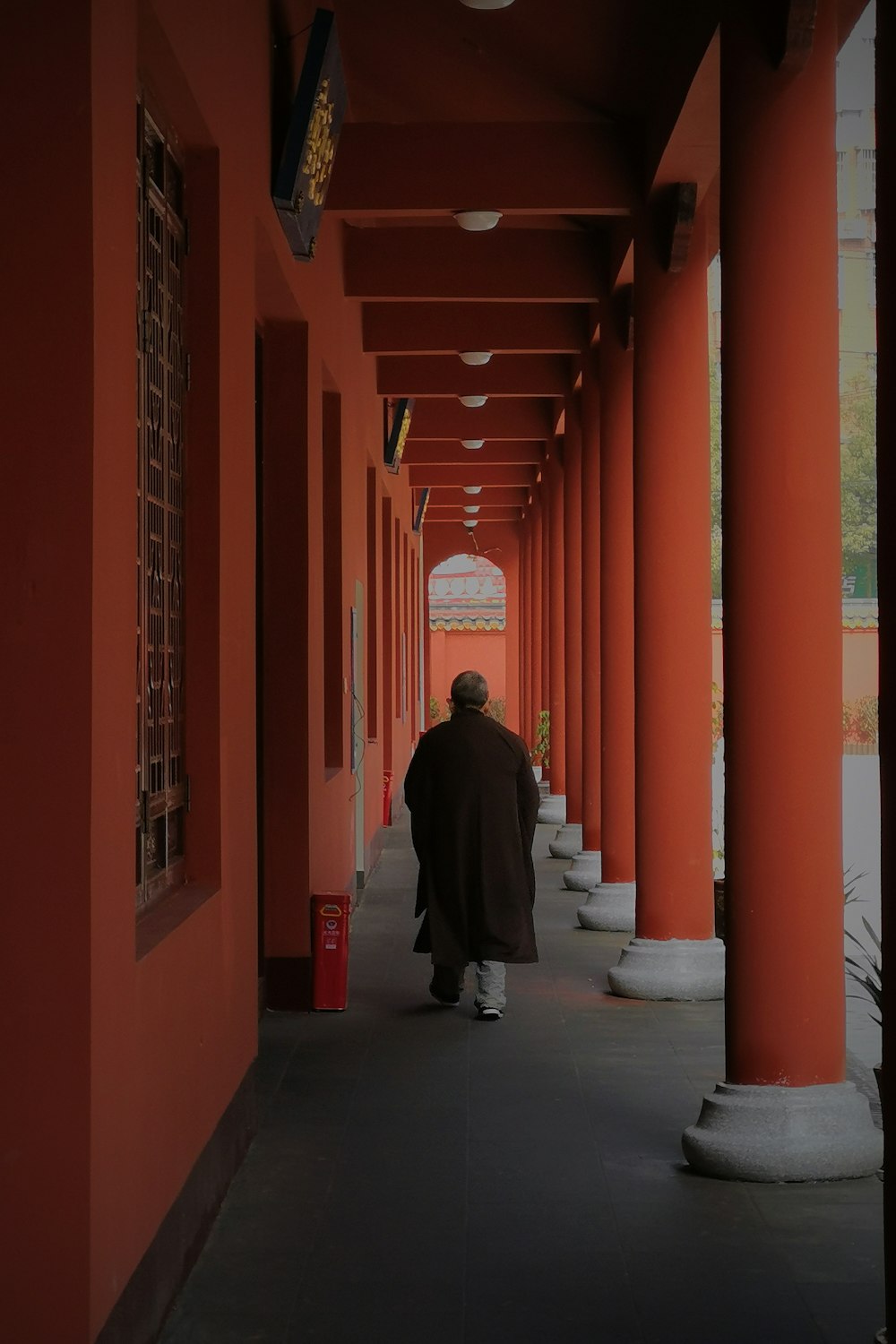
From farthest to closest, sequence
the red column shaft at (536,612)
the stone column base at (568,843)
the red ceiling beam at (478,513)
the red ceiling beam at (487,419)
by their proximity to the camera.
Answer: the red ceiling beam at (478,513) < the red column shaft at (536,612) < the red ceiling beam at (487,419) < the stone column base at (568,843)

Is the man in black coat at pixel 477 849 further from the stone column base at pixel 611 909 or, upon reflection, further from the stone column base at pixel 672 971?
the stone column base at pixel 611 909

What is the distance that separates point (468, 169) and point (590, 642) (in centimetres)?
492

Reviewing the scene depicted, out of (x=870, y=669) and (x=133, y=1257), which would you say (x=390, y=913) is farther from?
(x=870, y=669)

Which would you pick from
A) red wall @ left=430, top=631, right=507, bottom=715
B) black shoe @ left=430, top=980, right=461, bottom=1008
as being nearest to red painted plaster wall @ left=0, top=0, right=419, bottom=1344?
black shoe @ left=430, top=980, right=461, bottom=1008

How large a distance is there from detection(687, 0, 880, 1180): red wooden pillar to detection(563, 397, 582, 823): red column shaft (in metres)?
8.12

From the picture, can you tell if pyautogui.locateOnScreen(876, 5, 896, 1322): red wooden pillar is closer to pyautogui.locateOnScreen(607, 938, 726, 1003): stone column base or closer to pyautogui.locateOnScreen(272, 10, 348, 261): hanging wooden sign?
pyautogui.locateOnScreen(272, 10, 348, 261): hanging wooden sign

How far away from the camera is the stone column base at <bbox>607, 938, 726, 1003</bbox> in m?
7.54

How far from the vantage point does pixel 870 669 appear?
1027 inches

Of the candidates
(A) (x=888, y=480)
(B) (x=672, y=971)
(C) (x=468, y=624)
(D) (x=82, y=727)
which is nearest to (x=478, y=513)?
(C) (x=468, y=624)

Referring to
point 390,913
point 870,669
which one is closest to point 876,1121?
point 390,913

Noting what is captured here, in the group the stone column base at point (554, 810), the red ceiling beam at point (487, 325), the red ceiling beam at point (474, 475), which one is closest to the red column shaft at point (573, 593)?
the red ceiling beam at point (487, 325)

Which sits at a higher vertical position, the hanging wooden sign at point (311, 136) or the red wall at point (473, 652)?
the hanging wooden sign at point (311, 136)

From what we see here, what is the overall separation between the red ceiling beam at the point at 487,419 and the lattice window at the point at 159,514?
10545 mm

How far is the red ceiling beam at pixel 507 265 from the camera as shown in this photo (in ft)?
31.1
